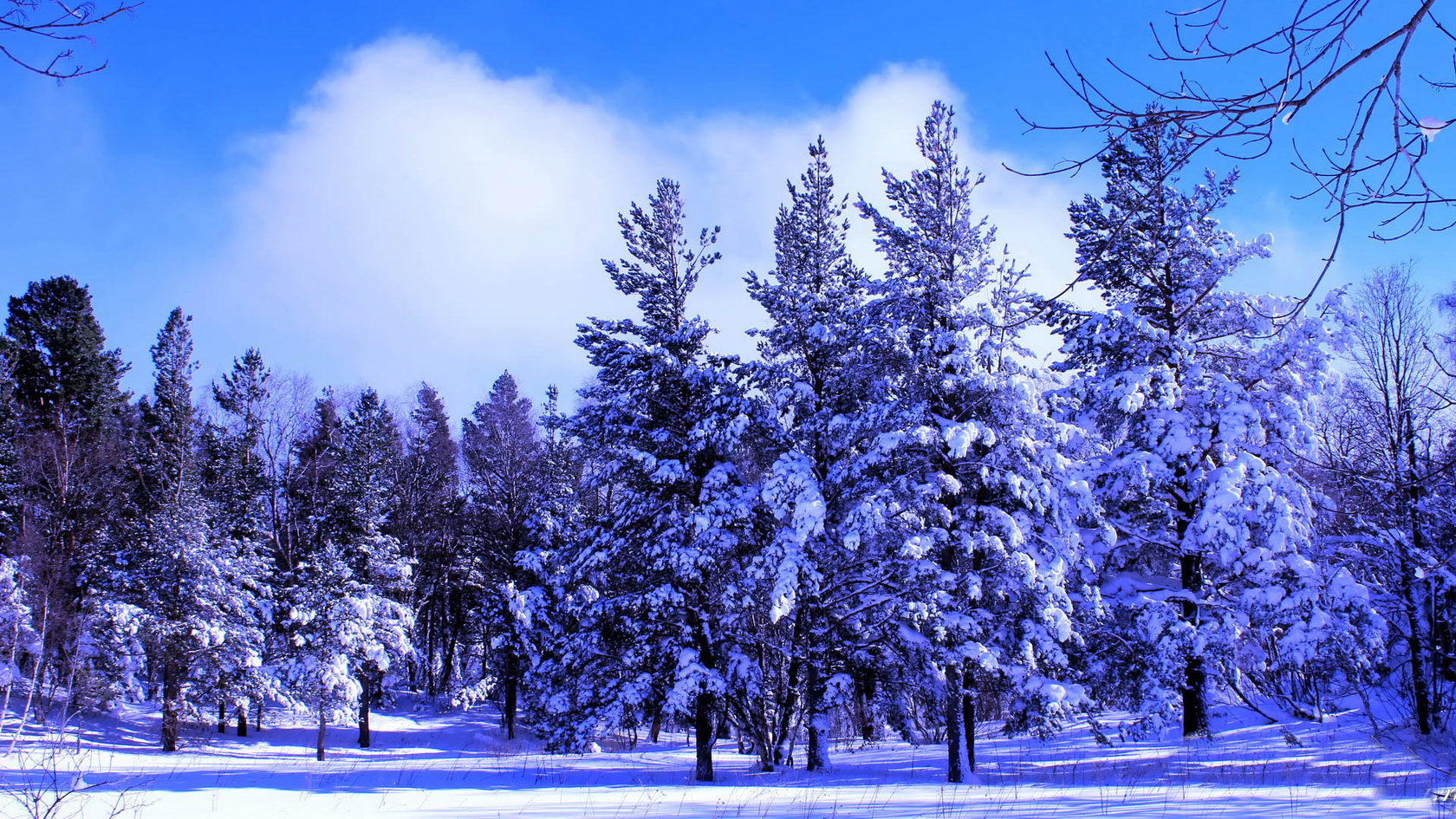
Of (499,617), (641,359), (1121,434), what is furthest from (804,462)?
(499,617)

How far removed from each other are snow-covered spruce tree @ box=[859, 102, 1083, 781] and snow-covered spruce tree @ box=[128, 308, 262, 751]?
21.5 meters

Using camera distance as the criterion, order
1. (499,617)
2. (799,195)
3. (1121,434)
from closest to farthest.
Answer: (1121,434)
(799,195)
(499,617)

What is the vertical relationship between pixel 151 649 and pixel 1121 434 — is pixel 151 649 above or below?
below

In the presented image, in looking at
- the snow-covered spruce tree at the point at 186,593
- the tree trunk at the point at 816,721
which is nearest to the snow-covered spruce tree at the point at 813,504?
the tree trunk at the point at 816,721

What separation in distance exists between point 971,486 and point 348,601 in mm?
18810

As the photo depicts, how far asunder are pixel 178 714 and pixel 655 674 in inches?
686

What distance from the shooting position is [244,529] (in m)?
29.3

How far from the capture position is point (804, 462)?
49.4ft

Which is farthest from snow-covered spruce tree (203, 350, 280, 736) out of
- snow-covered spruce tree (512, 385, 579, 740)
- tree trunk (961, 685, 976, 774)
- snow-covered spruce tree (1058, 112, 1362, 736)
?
snow-covered spruce tree (1058, 112, 1362, 736)

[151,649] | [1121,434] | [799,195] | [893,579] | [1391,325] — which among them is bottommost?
[151,649]

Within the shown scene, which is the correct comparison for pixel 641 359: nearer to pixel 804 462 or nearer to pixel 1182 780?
pixel 804 462

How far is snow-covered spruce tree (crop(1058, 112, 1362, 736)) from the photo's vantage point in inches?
541

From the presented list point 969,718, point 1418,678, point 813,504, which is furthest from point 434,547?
point 1418,678

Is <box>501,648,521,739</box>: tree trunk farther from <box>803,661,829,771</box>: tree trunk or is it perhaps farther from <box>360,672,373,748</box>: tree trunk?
<box>803,661,829,771</box>: tree trunk
